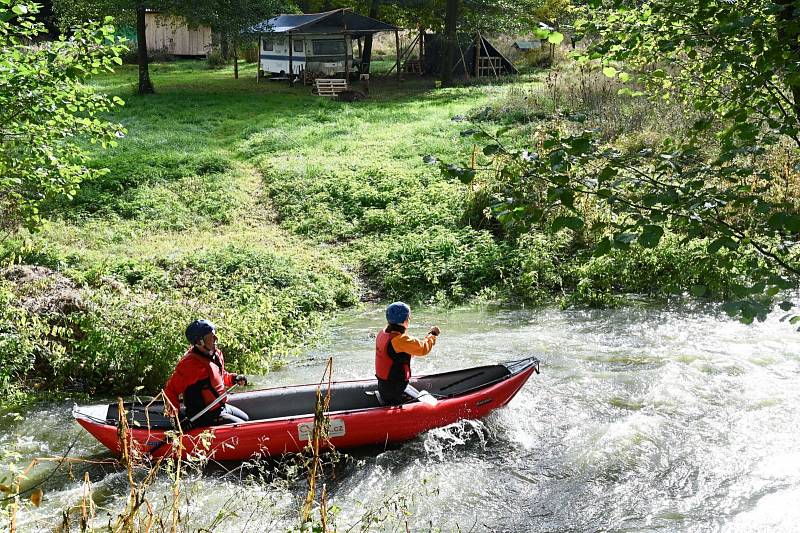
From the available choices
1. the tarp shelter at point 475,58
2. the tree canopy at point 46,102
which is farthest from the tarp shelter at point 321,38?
the tree canopy at point 46,102

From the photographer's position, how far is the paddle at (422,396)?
865 cm

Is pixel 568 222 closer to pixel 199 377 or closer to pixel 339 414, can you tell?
pixel 339 414

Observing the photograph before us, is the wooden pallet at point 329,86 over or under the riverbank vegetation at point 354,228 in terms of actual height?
over

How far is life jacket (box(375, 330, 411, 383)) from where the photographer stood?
8.49 metres

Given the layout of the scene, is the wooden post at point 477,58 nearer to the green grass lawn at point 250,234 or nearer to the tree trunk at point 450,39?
the tree trunk at point 450,39

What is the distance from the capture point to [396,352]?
8.48 metres

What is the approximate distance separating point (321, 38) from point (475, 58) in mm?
7278

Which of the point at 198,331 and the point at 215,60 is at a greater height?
the point at 215,60

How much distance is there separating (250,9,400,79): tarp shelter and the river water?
79.2ft

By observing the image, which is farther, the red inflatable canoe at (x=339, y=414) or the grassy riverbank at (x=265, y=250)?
the grassy riverbank at (x=265, y=250)

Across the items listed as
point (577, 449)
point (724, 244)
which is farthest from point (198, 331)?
point (724, 244)

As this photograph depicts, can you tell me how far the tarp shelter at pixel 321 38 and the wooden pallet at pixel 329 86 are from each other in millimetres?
1222

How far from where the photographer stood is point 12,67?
28.8ft

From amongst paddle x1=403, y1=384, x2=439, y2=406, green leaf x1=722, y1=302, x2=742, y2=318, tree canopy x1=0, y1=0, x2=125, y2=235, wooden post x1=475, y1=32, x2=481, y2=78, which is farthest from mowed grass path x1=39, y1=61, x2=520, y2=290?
green leaf x1=722, y1=302, x2=742, y2=318
